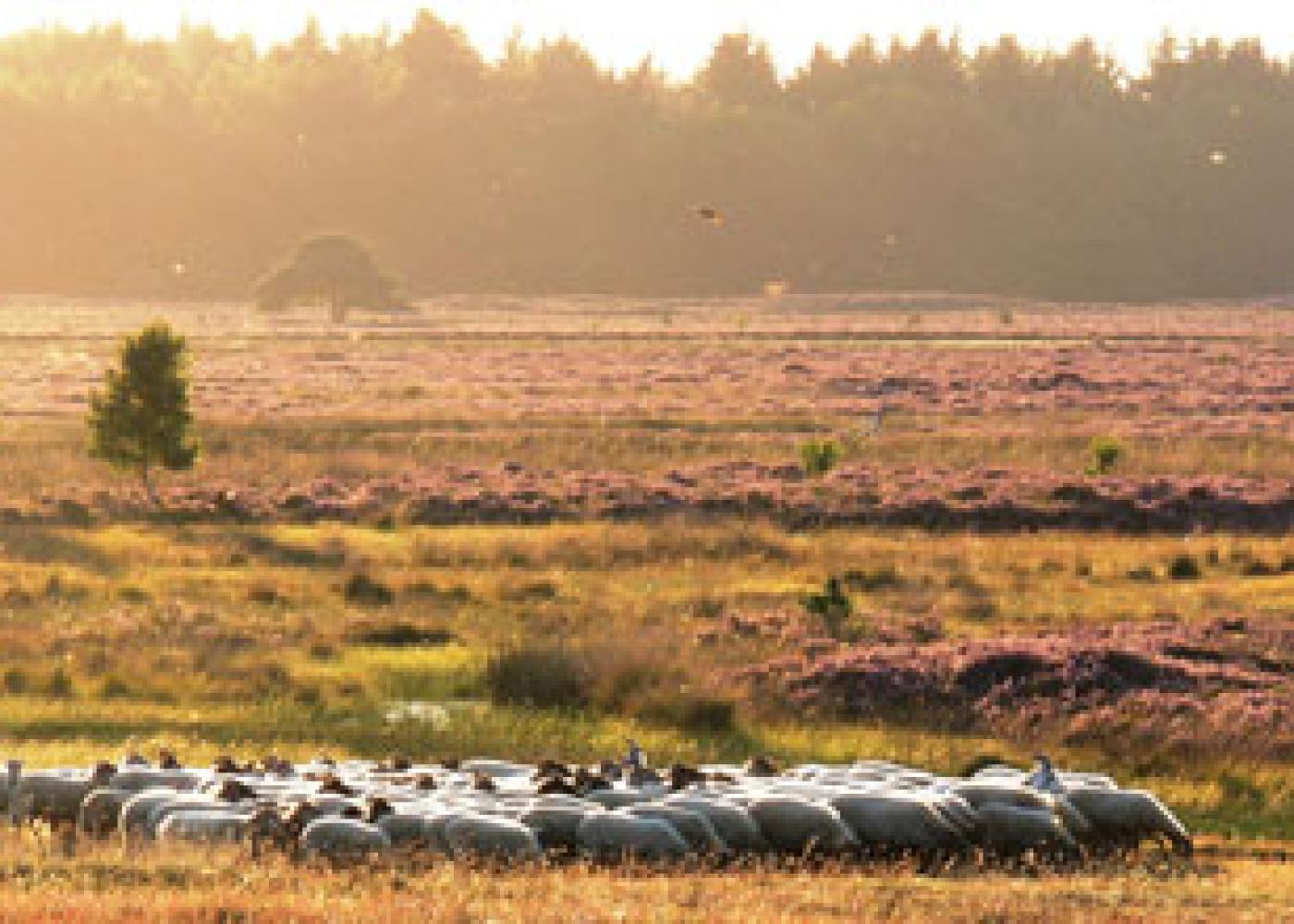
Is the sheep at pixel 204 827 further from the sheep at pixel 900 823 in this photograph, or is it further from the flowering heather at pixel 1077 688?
the flowering heather at pixel 1077 688

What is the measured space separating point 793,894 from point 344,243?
13393 cm

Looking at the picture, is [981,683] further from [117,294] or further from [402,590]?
[117,294]

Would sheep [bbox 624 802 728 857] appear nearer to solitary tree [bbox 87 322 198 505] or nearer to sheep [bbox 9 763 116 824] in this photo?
sheep [bbox 9 763 116 824]

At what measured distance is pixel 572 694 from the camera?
32.5 meters

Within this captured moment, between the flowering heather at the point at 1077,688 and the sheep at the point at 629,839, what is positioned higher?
the sheep at the point at 629,839

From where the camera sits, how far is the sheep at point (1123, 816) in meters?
21.3

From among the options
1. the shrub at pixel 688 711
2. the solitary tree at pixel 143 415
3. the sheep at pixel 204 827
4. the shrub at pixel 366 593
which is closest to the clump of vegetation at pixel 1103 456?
the solitary tree at pixel 143 415

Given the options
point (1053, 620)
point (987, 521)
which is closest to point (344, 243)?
point (987, 521)

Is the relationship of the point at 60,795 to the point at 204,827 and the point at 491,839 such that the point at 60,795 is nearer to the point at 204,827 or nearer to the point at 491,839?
the point at 204,827

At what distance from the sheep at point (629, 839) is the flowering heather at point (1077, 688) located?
10.7 metres

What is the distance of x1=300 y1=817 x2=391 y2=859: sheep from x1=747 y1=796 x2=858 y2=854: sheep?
10.0 ft

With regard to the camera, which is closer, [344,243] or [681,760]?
[681,760]

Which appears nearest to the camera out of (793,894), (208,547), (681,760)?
(793,894)

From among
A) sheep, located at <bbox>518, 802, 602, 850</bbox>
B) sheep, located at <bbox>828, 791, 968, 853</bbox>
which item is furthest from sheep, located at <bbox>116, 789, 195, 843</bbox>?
sheep, located at <bbox>828, 791, 968, 853</bbox>
